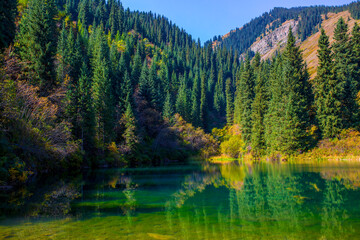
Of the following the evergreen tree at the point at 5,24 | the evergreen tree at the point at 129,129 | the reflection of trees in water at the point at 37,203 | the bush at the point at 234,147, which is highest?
the evergreen tree at the point at 5,24

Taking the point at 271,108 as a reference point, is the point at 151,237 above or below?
below

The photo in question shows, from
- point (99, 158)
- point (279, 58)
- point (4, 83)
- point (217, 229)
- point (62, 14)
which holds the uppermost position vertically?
point (62, 14)

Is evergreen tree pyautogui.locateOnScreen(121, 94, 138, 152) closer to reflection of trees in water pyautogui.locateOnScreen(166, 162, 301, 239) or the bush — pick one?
the bush

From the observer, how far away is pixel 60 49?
57844 millimetres

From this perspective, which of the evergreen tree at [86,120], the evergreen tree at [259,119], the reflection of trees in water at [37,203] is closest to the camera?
the reflection of trees in water at [37,203]

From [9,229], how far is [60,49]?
57297mm

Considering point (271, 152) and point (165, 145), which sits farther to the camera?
point (165, 145)

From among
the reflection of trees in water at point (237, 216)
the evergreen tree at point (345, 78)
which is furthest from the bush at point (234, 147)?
the reflection of trees in water at point (237, 216)

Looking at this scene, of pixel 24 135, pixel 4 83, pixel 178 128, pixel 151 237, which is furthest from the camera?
pixel 178 128

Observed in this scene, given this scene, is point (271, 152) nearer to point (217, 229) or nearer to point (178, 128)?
point (178, 128)

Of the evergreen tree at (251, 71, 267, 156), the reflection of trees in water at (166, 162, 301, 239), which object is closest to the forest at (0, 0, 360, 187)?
the evergreen tree at (251, 71, 267, 156)

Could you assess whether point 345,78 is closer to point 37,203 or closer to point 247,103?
point 247,103

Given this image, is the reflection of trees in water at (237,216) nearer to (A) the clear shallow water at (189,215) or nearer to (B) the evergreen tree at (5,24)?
(A) the clear shallow water at (189,215)

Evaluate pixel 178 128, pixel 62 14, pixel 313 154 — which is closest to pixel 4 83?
pixel 313 154
